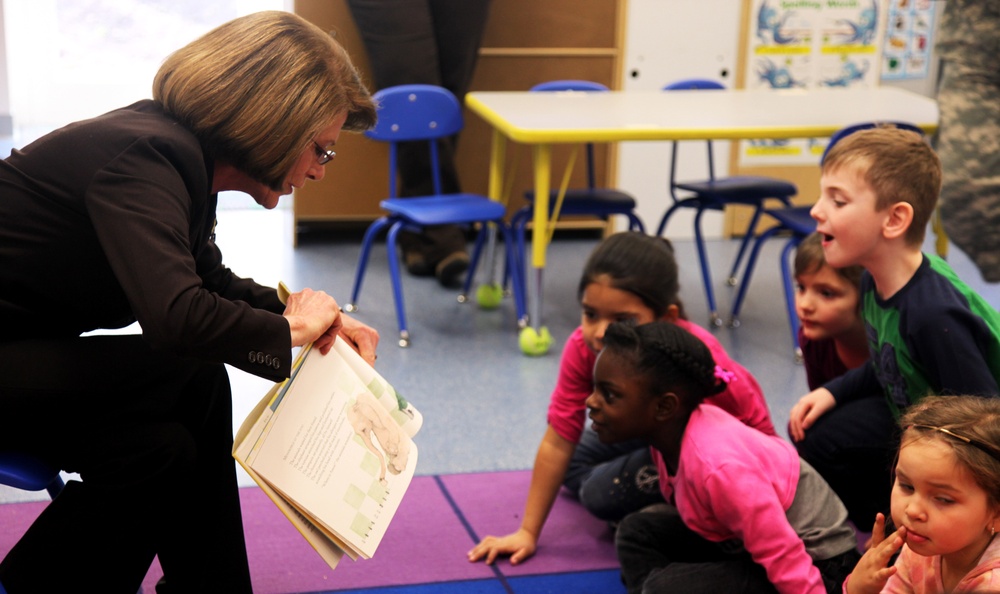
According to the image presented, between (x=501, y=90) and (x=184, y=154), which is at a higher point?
(x=184, y=154)

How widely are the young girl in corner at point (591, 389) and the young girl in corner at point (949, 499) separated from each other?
2.06 ft

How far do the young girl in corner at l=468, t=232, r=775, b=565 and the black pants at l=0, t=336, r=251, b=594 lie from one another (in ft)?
2.42

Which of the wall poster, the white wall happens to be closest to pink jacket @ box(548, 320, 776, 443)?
the white wall

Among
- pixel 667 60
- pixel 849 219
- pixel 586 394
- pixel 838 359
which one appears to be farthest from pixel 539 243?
pixel 667 60

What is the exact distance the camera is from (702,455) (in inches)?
70.2

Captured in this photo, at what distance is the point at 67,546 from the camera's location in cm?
154

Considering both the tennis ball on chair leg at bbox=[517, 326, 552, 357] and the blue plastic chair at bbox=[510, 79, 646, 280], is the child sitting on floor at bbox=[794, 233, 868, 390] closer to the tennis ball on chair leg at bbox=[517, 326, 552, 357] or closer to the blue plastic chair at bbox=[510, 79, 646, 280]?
the tennis ball on chair leg at bbox=[517, 326, 552, 357]

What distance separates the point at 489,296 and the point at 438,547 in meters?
1.85

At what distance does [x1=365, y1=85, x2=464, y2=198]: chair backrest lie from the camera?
3.68 meters

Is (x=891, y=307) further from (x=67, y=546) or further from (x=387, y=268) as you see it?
(x=387, y=268)

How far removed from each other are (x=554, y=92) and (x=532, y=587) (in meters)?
2.49

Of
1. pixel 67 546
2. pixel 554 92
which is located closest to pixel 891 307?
pixel 67 546

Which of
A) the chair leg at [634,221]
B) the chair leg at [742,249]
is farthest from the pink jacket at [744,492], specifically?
the chair leg at [742,249]

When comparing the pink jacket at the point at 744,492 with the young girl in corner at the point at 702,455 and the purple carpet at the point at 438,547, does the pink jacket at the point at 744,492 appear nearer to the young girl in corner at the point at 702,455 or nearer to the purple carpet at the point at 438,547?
the young girl in corner at the point at 702,455
